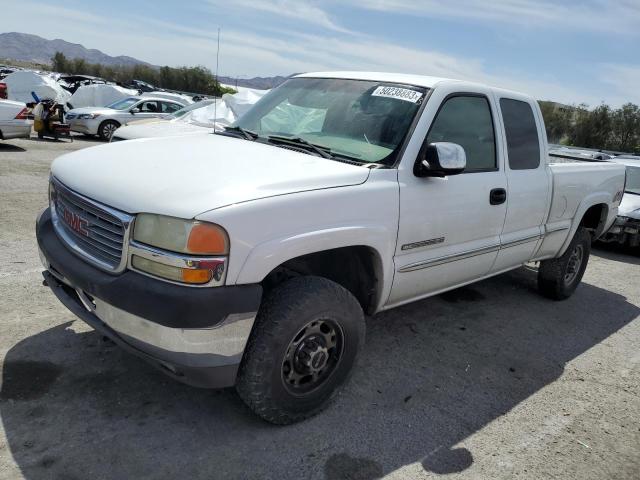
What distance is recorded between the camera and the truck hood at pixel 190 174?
261 cm

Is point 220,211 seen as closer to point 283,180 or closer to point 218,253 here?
point 218,253

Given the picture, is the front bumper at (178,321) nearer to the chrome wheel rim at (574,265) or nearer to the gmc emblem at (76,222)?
the gmc emblem at (76,222)

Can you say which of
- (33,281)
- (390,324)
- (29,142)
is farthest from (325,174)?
(29,142)

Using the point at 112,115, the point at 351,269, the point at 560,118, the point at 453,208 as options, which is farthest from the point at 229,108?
the point at 560,118

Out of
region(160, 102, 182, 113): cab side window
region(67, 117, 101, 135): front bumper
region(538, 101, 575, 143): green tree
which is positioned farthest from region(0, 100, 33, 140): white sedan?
region(538, 101, 575, 143): green tree

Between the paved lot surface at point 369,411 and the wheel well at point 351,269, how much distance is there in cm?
65

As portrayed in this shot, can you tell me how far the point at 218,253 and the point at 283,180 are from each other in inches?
22.3

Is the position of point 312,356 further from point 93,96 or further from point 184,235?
point 93,96

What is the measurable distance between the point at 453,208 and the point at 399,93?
0.85 m

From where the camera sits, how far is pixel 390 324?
4695mm

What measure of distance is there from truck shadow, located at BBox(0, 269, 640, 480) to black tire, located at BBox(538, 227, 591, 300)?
3.93 ft

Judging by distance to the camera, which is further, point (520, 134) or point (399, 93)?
point (520, 134)

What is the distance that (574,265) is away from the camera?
5875mm

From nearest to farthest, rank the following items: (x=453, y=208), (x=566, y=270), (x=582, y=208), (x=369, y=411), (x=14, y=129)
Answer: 1. (x=369, y=411)
2. (x=453, y=208)
3. (x=582, y=208)
4. (x=566, y=270)
5. (x=14, y=129)
